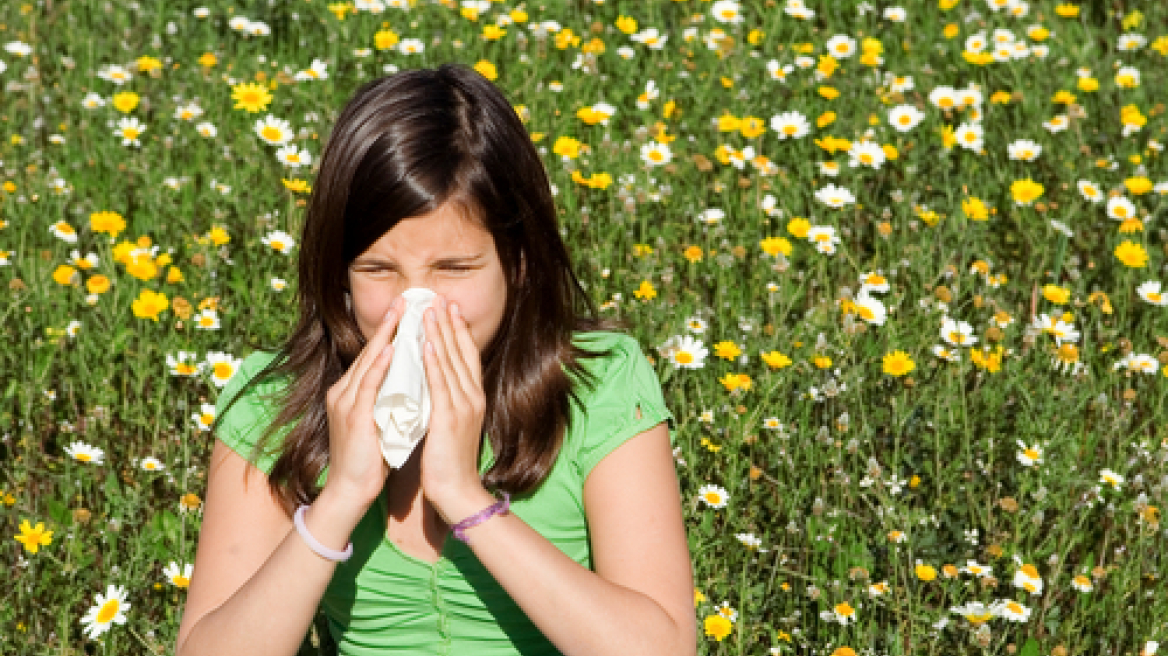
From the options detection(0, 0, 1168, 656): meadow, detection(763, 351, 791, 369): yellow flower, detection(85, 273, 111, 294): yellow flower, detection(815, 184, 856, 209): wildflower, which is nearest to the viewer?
detection(0, 0, 1168, 656): meadow

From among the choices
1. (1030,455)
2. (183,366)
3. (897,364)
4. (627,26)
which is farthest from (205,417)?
(627,26)

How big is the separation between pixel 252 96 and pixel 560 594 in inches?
105

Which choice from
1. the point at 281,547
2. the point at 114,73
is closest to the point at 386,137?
the point at 281,547

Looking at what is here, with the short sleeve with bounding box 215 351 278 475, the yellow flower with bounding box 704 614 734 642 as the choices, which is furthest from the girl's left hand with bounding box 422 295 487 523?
the yellow flower with bounding box 704 614 734 642

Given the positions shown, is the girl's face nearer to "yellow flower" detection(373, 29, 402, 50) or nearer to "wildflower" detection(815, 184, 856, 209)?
"wildflower" detection(815, 184, 856, 209)

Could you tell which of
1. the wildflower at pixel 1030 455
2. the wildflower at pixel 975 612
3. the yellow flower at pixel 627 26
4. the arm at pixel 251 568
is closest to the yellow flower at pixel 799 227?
the wildflower at pixel 1030 455

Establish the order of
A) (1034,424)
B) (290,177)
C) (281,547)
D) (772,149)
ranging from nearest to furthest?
(281,547), (1034,424), (290,177), (772,149)

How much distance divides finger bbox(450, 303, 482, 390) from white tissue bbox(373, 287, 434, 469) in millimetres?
58

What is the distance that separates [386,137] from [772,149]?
7.74 ft

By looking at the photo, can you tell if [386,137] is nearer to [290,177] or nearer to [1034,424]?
[1034,424]

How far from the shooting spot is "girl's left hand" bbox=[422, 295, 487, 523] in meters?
1.84

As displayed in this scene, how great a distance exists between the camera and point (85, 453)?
2.86 metres

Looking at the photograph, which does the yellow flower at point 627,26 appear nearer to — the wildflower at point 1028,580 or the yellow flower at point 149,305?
the yellow flower at point 149,305

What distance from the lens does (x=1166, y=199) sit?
3.92m
